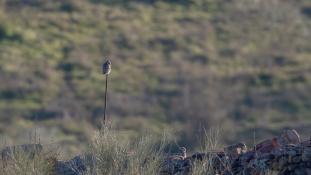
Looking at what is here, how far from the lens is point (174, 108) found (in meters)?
42.7

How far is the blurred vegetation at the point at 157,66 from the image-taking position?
4056 centimetres

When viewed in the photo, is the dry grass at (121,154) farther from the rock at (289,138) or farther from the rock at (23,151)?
the rock at (289,138)

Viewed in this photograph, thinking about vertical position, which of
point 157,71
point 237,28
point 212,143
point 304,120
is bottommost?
point 212,143

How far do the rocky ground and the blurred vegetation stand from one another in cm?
1689

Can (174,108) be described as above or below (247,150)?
above

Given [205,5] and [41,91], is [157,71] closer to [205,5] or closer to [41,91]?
[41,91]

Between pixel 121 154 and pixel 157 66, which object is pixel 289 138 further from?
pixel 157 66

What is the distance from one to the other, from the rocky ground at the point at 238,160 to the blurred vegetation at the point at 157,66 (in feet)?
55.4

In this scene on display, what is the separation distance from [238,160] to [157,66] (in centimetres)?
3702

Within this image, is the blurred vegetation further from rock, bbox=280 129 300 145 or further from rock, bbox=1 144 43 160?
rock, bbox=1 144 43 160

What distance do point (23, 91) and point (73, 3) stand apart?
15912 millimetres

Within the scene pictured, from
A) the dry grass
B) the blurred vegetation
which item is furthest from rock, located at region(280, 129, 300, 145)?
the blurred vegetation

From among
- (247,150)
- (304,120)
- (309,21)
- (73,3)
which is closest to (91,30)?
(73,3)

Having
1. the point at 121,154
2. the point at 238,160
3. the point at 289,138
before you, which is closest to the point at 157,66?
the point at 289,138
